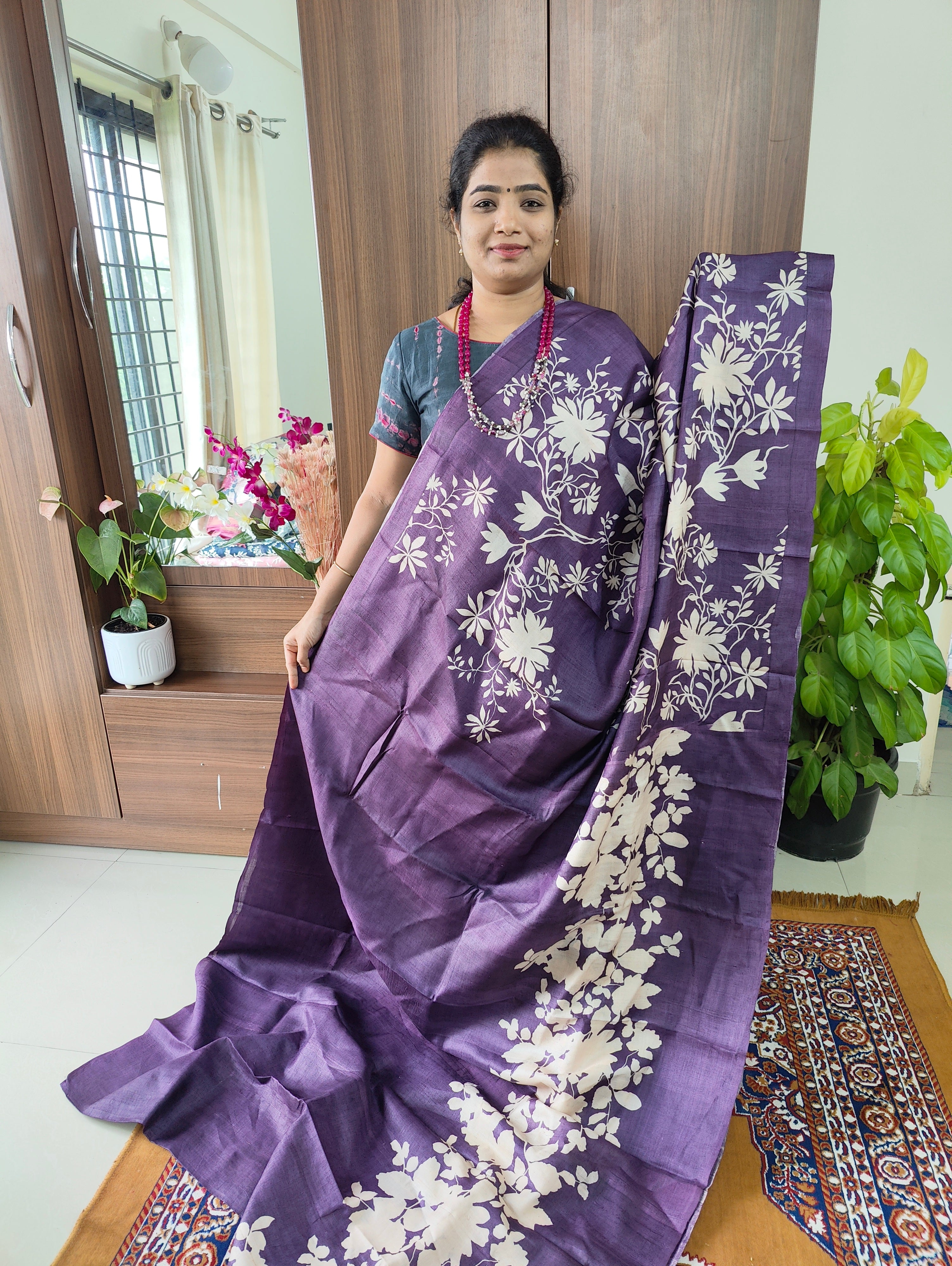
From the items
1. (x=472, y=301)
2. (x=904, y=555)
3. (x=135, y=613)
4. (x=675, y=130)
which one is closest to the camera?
(x=472, y=301)

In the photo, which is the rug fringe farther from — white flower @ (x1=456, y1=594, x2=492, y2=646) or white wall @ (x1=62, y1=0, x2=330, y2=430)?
white wall @ (x1=62, y1=0, x2=330, y2=430)

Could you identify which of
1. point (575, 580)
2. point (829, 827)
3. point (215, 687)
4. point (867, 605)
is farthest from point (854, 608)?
point (215, 687)

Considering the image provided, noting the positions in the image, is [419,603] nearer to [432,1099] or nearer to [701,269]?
→ [701,269]

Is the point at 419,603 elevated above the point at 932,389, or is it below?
below

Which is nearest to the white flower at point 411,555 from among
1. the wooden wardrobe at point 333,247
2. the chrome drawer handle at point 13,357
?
the wooden wardrobe at point 333,247

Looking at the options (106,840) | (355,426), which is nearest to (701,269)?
(355,426)

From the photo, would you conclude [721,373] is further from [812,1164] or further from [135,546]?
[135,546]

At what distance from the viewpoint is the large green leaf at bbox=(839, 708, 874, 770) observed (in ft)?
6.36

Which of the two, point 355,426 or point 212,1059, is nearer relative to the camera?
point 212,1059

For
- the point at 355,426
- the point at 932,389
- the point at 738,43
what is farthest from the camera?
the point at 932,389

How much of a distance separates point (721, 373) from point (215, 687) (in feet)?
4.68

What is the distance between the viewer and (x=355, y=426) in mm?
1909

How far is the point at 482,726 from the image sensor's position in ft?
4.40

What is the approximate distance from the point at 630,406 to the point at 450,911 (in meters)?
0.83
